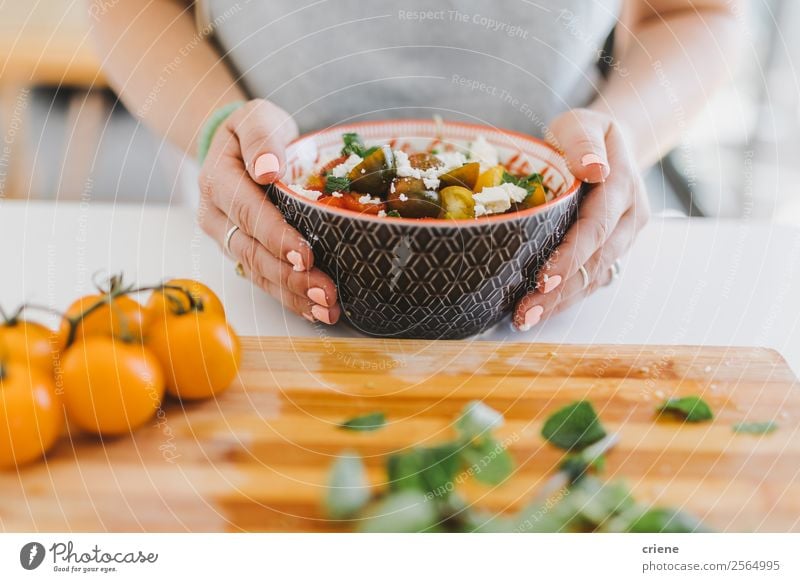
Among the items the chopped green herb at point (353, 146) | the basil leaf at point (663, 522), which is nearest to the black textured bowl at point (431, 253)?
the chopped green herb at point (353, 146)

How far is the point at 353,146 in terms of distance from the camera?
0.37 m

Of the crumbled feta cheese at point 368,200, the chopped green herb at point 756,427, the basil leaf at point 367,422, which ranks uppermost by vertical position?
the crumbled feta cheese at point 368,200

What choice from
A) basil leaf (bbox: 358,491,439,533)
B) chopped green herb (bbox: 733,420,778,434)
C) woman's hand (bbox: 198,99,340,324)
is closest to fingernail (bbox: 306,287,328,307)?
woman's hand (bbox: 198,99,340,324)

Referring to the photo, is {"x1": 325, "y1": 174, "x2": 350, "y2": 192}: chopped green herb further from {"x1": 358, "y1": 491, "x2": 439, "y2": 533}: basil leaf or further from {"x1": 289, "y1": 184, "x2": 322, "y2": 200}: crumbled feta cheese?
{"x1": 358, "y1": 491, "x2": 439, "y2": 533}: basil leaf

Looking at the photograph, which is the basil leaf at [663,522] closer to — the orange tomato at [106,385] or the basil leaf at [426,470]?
the basil leaf at [426,470]

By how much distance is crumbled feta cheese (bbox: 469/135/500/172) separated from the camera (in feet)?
1.23

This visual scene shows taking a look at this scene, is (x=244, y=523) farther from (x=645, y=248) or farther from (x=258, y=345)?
(x=645, y=248)

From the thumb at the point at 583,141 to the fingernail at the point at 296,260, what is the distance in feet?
0.50

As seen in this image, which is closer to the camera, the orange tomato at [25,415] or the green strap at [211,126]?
the orange tomato at [25,415]

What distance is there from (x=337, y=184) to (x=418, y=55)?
131mm

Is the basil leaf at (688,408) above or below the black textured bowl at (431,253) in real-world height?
below

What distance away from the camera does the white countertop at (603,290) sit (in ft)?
1.12

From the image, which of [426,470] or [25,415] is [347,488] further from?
[25,415]
